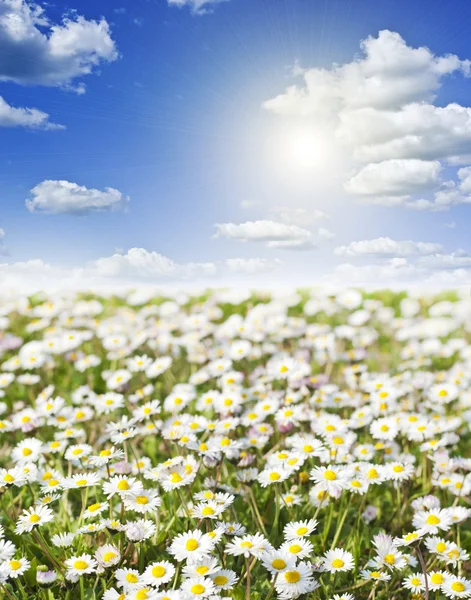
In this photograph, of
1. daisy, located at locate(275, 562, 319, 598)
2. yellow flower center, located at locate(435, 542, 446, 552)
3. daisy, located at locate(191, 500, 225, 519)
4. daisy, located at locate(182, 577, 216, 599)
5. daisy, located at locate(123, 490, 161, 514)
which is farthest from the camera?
yellow flower center, located at locate(435, 542, 446, 552)

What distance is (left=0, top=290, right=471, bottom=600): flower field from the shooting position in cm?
244

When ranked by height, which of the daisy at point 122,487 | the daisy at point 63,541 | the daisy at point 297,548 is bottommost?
the daisy at point 63,541

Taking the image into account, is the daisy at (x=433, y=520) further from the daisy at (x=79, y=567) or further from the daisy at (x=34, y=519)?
the daisy at (x=34, y=519)

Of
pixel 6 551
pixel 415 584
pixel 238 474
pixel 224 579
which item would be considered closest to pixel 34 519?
pixel 6 551

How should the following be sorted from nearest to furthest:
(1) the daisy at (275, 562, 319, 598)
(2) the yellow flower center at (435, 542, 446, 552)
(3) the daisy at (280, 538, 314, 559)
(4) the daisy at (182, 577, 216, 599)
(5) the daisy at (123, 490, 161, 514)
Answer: (4) the daisy at (182, 577, 216, 599)
(1) the daisy at (275, 562, 319, 598)
(3) the daisy at (280, 538, 314, 559)
(5) the daisy at (123, 490, 161, 514)
(2) the yellow flower center at (435, 542, 446, 552)

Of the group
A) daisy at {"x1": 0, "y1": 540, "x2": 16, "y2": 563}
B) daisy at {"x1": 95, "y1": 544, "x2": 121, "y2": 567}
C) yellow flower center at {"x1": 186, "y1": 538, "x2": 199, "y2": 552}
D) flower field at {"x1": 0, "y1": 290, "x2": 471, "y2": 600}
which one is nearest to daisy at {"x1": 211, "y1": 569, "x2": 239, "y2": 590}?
flower field at {"x1": 0, "y1": 290, "x2": 471, "y2": 600}

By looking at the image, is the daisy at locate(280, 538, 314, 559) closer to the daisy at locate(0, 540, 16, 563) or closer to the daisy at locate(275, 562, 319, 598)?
the daisy at locate(275, 562, 319, 598)

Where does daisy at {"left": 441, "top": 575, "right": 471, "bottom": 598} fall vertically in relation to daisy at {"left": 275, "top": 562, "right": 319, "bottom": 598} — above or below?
below

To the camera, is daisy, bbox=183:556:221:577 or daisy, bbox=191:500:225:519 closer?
daisy, bbox=183:556:221:577

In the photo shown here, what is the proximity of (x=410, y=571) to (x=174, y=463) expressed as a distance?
3.64 feet

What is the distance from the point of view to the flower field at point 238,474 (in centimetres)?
244

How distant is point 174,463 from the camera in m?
2.82

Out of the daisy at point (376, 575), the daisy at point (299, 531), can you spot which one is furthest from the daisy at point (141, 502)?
the daisy at point (376, 575)

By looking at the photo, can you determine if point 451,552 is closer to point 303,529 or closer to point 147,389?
point 303,529
